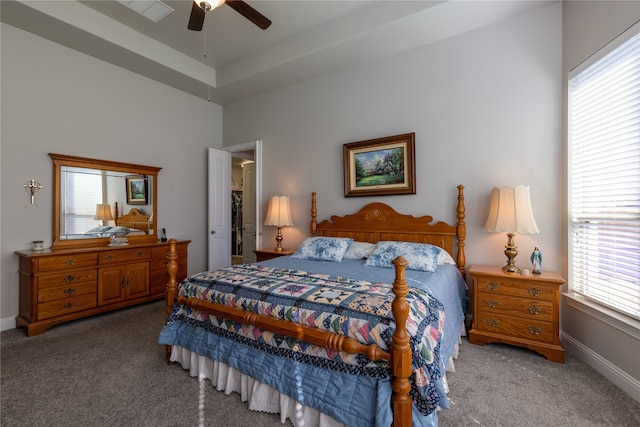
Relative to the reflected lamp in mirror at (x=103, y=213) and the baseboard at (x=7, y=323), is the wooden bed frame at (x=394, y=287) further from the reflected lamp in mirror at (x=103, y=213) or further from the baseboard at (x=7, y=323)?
the baseboard at (x=7, y=323)

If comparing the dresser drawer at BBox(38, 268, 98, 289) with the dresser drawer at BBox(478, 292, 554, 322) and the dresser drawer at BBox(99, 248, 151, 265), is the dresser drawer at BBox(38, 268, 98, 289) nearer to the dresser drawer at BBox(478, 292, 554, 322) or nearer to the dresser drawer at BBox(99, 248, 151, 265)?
the dresser drawer at BBox(99, 248, 151, 265)

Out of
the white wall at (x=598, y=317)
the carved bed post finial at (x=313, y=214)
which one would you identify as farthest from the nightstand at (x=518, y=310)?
the carved bed post finial at (x=313, y=214)

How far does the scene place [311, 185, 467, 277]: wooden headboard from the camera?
9.94 feet

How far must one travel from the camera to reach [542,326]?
236cm

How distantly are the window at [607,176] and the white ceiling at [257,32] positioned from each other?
40.8 inches

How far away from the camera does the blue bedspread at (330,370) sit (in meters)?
1.39

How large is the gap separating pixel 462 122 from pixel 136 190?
4246mm

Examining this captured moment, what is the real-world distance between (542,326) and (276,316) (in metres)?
2.21

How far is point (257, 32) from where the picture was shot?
3527 mm

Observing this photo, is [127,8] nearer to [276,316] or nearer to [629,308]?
[276,316]

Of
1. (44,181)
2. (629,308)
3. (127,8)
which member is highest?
(127,8)

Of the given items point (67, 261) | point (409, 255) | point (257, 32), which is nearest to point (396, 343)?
point (409, 255)

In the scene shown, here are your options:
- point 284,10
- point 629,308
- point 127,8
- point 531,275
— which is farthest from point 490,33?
point 127,8

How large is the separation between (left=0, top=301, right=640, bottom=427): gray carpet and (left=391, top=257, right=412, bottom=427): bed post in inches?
22.1
